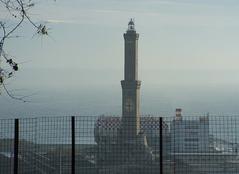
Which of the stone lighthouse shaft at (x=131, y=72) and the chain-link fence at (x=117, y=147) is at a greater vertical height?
the stone lighthouse shaft at (x=131, y=72)

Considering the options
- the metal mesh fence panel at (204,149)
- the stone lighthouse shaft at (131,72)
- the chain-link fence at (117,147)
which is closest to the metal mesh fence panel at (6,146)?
the chain-link fence at (117,147)

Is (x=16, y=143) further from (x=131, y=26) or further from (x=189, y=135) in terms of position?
(x=131, y=26)

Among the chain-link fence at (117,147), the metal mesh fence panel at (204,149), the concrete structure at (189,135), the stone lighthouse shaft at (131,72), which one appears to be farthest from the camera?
the stone lighthouse shaft at (131,72)

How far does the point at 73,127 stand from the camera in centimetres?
948

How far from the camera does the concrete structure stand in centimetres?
1055

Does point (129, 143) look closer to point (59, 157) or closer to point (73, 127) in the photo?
point (59, 157)

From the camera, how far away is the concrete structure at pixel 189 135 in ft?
34.6

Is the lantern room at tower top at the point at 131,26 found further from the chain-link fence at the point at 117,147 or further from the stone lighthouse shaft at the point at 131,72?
the chain-link fence at the point at 117,147

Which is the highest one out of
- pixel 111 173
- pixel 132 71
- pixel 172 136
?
pixel 132 71

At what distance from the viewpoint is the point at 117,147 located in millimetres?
11078

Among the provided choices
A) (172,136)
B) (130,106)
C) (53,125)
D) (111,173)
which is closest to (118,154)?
(111,173)

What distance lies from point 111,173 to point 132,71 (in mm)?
41552

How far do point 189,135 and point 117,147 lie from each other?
141cm

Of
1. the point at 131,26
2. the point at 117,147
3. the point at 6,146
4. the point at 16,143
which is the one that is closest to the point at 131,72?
the point at 131,26
